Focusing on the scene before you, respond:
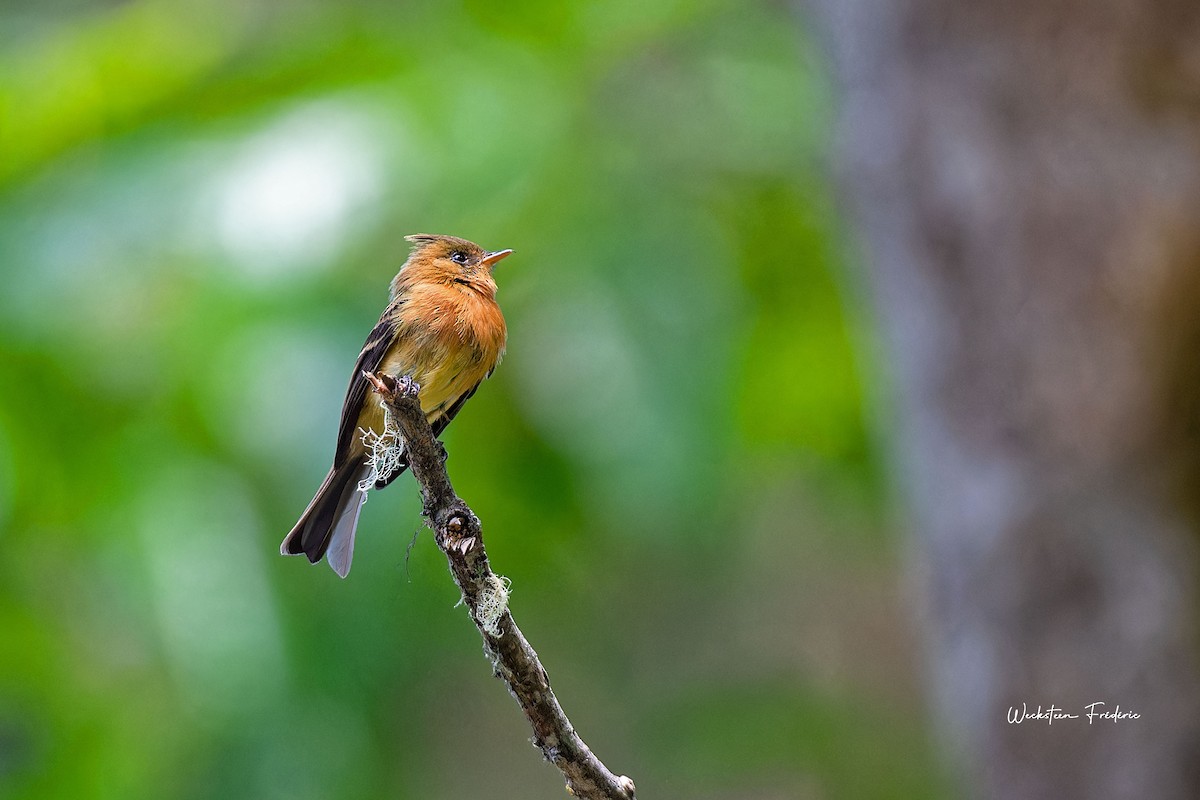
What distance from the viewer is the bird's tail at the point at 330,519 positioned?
310 cm

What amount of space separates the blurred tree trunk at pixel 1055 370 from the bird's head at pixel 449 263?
5.84 feet

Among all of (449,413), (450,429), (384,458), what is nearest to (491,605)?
(384,458)

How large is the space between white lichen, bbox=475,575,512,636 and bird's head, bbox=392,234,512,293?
1.35 m

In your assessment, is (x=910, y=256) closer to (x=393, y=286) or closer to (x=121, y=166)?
(x=393, y=286)

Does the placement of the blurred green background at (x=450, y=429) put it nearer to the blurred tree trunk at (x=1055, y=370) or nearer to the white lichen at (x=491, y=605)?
the blurred tree trunk at (x=1055, y=370)

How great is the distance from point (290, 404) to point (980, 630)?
2.80m

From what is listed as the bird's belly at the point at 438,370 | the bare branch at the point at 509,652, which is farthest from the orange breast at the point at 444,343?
the bare branch at the point at 509,652

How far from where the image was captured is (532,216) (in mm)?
5684

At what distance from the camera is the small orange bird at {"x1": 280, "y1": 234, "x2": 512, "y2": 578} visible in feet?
10.2

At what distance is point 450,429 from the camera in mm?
5312

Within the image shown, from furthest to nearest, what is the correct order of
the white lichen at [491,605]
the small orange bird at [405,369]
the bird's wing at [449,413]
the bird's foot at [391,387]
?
the bird's wing at [449,413]
the small orange bird at [405,369]
the bird's foot at [391,387]
the white lichen at [491,605]

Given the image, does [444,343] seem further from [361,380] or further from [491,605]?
[491,605]

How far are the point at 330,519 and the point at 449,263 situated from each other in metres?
0.82

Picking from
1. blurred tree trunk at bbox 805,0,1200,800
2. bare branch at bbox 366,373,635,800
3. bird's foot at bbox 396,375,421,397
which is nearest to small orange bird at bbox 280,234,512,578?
bird's foot at bbox 396,375,421,397
